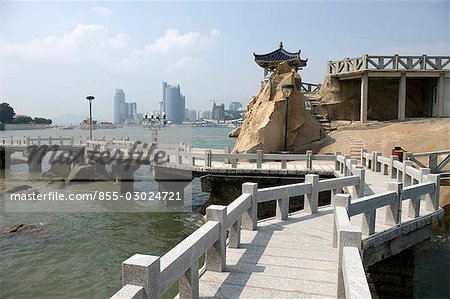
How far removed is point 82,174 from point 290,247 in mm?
23980

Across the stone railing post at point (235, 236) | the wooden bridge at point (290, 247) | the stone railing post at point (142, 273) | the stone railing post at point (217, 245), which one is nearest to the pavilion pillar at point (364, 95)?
the wooden bridge at point (290, 247)

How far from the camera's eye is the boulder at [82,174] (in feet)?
90.8

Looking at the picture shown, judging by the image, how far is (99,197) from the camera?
75.6 feet

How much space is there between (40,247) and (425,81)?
29.8 metres

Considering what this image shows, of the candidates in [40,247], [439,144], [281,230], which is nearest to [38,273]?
[40,247]

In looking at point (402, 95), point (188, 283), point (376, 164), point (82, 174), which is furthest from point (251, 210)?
point (402, 95)

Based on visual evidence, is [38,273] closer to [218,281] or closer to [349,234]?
[218,281]

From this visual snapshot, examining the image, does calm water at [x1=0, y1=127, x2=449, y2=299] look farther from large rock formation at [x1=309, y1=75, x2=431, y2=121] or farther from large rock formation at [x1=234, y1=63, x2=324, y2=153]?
large rock formation at [x1=309, y1=75, x2=431, y2=121]

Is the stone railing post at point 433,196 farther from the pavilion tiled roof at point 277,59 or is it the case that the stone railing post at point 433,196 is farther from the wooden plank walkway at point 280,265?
the pavilion tiled roof at point 277,59

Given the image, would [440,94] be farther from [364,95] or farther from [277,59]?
[277,59]

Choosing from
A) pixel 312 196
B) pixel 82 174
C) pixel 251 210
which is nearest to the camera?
pixel 251 210

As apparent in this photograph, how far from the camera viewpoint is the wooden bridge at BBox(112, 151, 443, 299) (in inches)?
150

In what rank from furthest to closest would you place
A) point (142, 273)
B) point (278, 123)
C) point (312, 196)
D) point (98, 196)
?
point (278, 123) → point (98, 196) → point (312, 196) → point (142, 273)

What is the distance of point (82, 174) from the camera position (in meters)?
27.8
